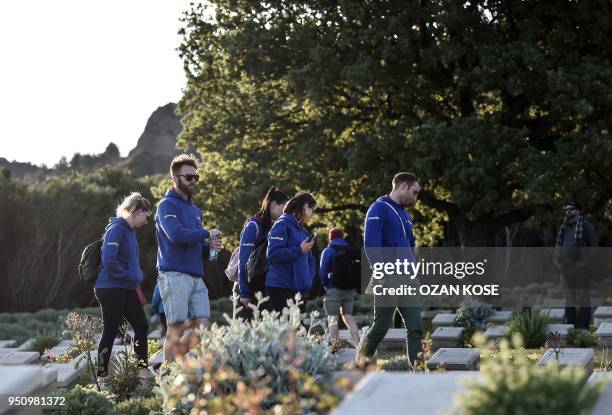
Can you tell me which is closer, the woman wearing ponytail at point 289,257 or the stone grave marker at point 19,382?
the stone grave marker at point 19,382

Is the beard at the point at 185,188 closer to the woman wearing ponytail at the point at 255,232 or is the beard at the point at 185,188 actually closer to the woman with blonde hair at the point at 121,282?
the woman with blonde hair at the point at 121,282

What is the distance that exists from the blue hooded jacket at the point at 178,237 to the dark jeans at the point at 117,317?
2.35 feet

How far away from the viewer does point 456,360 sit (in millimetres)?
10633

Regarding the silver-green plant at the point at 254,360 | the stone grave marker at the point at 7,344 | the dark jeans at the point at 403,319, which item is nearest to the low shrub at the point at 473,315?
the dark jeans at the point at 403,319

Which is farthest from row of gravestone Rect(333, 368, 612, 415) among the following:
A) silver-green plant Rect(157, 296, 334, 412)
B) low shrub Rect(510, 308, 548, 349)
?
low shrub Rect(510, 308, 548, 349)

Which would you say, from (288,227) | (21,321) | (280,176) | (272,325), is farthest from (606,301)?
(272,325)

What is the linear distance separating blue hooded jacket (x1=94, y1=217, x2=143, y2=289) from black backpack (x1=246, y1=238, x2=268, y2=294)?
1.05 m

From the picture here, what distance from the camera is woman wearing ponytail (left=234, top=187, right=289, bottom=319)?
10.4 m

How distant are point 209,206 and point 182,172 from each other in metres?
12.6

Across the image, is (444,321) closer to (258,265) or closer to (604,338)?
(604,338)

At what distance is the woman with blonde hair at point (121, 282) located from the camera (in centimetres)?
991

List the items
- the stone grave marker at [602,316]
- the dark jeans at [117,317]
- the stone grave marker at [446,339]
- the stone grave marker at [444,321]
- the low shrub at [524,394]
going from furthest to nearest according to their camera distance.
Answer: the stone grave marker at [444,321], the stone grave marker at [602,316], the stone grave marker at [446,339], the dark jeans at [117,317], the low shrub at [524,394]

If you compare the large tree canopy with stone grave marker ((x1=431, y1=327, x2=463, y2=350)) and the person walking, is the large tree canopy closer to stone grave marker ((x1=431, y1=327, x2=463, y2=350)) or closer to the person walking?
stone grave marker ((x1=431, y1=327, x2=463, y2=350))

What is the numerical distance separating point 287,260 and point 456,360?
207cm
